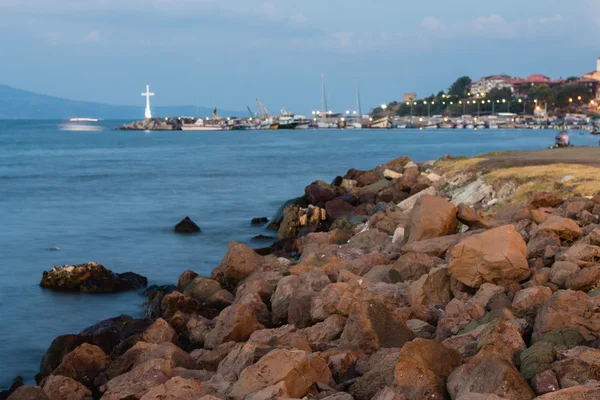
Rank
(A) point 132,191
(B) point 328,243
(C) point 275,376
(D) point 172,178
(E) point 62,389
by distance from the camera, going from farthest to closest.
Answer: (D) point 172,178 → (A) point 132,191 → (B) point 328,243 → (E) point 62,389 → (C) point 275,376

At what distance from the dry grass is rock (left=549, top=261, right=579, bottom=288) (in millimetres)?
6944

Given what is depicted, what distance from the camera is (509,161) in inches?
997

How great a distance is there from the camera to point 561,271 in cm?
1029

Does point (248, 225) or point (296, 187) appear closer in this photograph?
point (248, 225)

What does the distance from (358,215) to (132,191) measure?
2293 centimetres

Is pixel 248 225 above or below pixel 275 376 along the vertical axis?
below

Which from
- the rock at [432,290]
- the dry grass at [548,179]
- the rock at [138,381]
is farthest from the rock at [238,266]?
the dry grass at [548,179]

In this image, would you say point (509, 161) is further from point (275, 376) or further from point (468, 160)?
point (275, 376)

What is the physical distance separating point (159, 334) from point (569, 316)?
488 centimetres

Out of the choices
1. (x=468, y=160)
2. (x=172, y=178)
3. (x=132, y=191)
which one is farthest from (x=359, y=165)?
(x=468, y=160)

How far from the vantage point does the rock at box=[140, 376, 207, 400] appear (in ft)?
25.8

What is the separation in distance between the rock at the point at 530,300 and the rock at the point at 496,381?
234 cm

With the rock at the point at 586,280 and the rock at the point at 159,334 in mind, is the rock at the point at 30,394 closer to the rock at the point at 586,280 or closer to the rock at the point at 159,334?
the rock at the point at 159,334

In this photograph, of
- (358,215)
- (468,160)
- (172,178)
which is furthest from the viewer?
(172,178)
